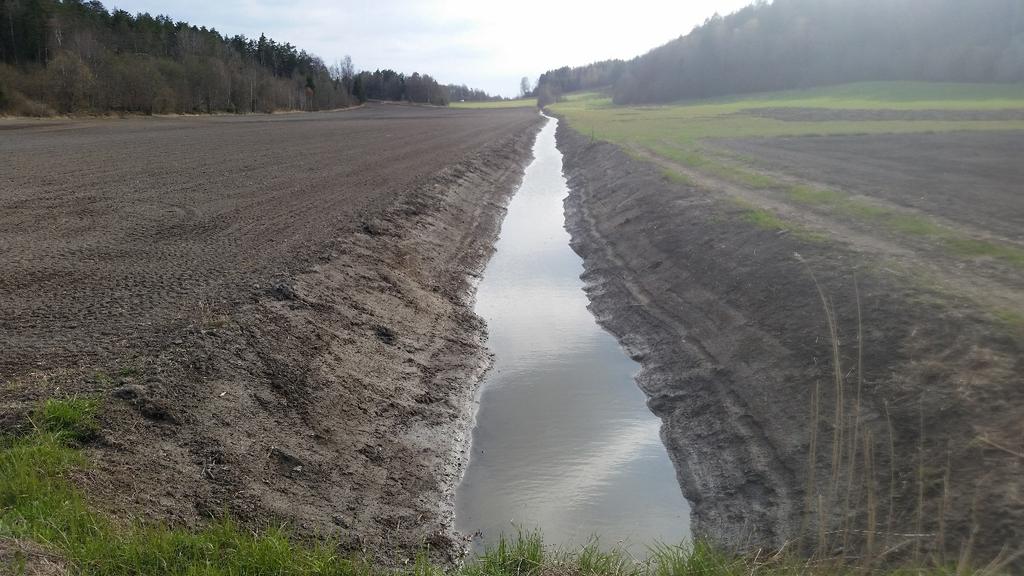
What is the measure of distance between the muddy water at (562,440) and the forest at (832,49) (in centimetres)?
A: 9441

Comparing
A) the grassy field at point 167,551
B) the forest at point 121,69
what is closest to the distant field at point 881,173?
the grassy field at point 167,551

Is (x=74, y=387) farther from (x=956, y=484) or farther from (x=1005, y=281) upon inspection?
(x=1005, y=281)

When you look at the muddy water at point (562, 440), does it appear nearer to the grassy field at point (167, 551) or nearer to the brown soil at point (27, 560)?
the grassy field at point (167, 551)

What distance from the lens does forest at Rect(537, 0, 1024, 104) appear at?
3844 inches

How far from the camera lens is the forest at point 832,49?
320ft

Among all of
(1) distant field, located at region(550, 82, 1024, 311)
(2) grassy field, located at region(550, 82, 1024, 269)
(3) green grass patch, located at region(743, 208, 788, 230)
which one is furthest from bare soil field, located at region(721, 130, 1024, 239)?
(3) green grass patch, located at region(743, 208, 788, 230)

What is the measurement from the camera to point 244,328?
10500 millimetres

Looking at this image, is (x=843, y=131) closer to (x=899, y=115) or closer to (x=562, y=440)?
(x=899, y=115)

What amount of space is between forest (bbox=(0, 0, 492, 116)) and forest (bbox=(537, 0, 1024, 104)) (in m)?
68.1

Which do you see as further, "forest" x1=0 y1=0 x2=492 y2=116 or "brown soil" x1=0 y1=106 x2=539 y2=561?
"forest" x1=0 y1=0 x2=492 y2=116

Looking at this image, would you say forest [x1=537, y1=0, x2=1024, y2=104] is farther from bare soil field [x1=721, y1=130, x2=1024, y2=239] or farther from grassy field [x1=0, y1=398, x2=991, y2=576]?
grassy field [x1=0, y1=398, x2=991, y2=576]

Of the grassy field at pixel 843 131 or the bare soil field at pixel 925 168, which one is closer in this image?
the grassy field at pixel 843 131

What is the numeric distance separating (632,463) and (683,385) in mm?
2538

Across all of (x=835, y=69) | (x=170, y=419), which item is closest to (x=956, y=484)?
(x=170, y=419)
